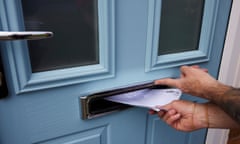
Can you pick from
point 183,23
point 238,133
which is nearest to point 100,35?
point 183,23

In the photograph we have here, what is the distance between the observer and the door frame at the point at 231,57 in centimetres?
75

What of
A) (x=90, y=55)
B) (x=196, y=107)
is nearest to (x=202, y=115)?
(x=196, y=107)

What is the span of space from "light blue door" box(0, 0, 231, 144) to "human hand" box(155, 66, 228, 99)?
2.2 inches

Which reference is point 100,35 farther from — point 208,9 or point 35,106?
point 208,9

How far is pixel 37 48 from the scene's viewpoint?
1.79ft

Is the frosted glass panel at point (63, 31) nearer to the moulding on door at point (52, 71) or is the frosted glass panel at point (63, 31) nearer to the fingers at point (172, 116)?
the moulding on door at point (52, 71)

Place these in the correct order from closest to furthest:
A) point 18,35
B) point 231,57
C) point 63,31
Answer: point 18,35 < point 63,31 < point 231,57

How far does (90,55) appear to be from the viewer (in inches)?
24.2

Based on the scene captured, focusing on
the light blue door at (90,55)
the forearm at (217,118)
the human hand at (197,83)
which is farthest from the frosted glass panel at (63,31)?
the forearm at (217,118)

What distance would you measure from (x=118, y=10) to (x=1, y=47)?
28 cm

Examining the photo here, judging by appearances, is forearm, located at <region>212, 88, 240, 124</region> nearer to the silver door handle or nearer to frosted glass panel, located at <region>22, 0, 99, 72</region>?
frosted glass panel, located at <region>22, 0, 99, 72</region>

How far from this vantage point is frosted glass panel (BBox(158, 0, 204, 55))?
26.4 inches

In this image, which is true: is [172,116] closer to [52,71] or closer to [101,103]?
[101,103]

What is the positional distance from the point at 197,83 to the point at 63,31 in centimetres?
38
